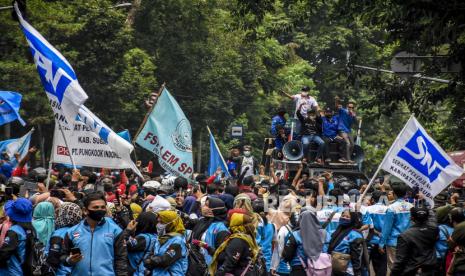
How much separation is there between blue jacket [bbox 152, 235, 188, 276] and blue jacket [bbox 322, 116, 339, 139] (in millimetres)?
12126

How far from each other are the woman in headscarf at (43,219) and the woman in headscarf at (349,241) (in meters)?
3.34

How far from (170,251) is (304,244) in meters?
2.18

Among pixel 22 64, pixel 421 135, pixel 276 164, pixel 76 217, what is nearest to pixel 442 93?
pixel 276 164

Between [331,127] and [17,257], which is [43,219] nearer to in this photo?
[17,257]

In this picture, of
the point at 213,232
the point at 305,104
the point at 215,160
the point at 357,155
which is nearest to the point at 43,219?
the point at 213,232

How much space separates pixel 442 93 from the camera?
68.3 ft

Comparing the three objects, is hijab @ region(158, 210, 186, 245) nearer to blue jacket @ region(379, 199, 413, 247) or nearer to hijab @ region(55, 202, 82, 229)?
hijab @ region(55, 202, 82, 229)

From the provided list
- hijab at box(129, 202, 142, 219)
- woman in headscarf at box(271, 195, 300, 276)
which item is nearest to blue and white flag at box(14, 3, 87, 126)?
hijab at box(129, 202, 142, 219)

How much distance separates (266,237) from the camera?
44.2ft

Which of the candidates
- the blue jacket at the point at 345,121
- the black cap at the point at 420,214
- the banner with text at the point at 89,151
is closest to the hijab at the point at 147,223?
the black cap at the point at 420,214

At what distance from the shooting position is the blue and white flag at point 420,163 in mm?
14156

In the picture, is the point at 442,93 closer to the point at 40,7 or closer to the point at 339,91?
the point at 40,7

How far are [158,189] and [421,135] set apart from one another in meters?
3.68

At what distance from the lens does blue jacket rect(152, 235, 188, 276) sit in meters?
10.9
